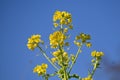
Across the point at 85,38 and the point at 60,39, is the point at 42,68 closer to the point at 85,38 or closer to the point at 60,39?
the point at 60,39

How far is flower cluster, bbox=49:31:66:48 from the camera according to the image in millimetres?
10289

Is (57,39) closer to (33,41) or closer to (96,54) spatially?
(33,41)

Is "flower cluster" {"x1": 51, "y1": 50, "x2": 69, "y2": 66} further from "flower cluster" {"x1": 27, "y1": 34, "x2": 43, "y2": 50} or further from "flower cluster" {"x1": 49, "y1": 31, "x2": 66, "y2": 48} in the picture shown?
"flower cluster" {"x1": 27, "y1": 34, "x2": 43, "y2": 50}

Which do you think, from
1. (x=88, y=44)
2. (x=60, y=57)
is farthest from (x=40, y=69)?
(x=88, y=44)

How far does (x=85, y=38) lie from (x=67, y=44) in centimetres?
136

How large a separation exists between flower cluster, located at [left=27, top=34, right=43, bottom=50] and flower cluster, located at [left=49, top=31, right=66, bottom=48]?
2.61ft

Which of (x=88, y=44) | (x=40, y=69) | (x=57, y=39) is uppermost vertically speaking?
(x=88, y=44)

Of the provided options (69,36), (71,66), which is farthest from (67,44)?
(71,66)

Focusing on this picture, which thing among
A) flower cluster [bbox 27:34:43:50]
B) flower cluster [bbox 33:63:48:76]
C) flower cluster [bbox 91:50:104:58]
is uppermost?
flower cluster [bbox 27:34:43:50]

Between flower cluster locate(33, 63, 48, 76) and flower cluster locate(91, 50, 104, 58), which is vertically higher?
flower cluster locate(91, 50, 104, 58)

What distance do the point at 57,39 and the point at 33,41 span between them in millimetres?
1293

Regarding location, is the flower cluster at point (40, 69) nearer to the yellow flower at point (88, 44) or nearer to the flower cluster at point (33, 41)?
the flower cluster at point (33, 41)

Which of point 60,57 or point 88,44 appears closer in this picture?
point 60,57

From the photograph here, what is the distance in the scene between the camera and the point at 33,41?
36.5 feet
